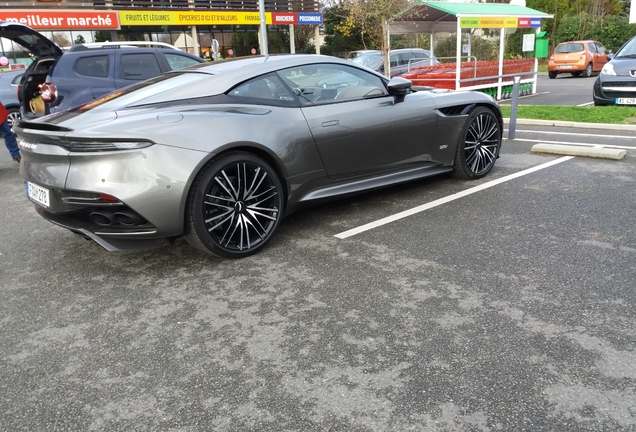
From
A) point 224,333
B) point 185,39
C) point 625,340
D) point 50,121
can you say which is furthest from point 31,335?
point 185,39

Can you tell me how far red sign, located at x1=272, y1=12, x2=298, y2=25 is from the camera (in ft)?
109

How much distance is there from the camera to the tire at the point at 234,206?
12.2 feet

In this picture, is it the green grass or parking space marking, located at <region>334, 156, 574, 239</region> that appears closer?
parking space marking, located at <region>334, 156, 574, 239</region>

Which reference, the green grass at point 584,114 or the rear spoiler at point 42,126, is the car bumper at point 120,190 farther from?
the green grass at point 584,114

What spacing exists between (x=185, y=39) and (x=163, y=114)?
2943 centimetres

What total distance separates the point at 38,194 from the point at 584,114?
936cm

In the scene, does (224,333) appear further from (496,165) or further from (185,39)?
(185,39)

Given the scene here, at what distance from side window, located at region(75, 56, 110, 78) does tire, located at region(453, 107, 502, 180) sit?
18.6 feet

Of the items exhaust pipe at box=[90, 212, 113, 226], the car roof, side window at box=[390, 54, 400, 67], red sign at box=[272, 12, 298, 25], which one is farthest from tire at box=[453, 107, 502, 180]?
red sign at box=[272, 12, 298, 25]

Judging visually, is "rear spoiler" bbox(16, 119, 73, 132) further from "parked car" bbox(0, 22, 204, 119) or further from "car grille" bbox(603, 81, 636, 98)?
"car grille" bbox(603, 81, 636, 98)

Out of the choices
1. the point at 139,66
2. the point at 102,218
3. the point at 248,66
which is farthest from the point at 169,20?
the point at 102,218

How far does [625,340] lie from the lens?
8.75 ft

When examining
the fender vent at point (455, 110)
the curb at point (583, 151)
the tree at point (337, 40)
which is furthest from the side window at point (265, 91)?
the tree at point (337, 40)

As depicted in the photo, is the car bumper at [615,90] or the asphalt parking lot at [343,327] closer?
the asphalt parking lot at [343,327]
